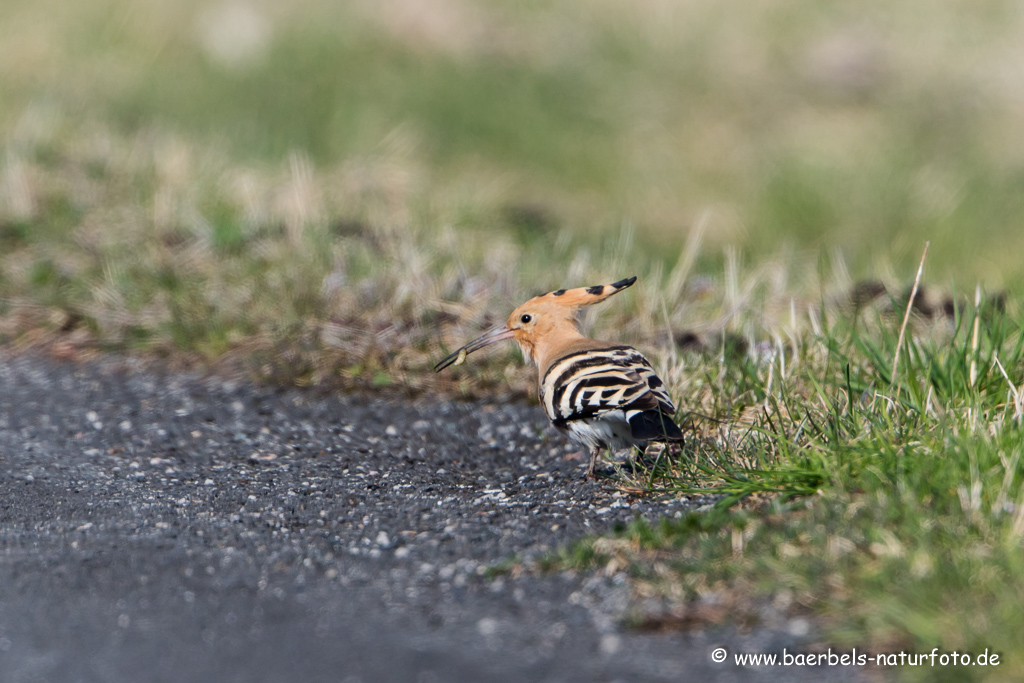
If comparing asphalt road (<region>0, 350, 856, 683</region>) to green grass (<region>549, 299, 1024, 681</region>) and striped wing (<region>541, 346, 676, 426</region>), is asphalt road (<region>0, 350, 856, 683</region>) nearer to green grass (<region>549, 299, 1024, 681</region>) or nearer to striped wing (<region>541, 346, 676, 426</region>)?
green grass (<region>549, 299, 1024, 681</region>)

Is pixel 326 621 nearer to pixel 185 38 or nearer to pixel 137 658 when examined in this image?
pixel 137 658

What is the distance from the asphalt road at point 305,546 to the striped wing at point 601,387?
0.93 feet

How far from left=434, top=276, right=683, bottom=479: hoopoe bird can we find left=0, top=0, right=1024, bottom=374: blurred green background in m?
1.23

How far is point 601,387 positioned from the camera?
3705 millimetres

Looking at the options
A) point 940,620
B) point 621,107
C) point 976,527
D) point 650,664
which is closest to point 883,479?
point 976,527

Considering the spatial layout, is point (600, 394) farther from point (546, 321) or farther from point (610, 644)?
point (610, 644)

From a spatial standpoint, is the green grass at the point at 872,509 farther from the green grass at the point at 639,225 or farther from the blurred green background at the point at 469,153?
the blurred green background at the point at 469,153

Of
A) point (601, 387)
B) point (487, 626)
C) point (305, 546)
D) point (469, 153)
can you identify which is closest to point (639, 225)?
point (469, 153)

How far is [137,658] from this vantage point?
2.65 m

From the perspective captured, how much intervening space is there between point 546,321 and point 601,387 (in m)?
0.81

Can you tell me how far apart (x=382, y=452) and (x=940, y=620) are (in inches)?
95.8

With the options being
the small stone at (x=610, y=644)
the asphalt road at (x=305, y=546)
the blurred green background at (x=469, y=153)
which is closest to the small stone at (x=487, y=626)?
the asphalt road at (x=305, y=546)

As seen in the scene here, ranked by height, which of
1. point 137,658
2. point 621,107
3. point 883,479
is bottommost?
point 621,107

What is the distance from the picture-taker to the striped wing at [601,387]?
3.64 metres
